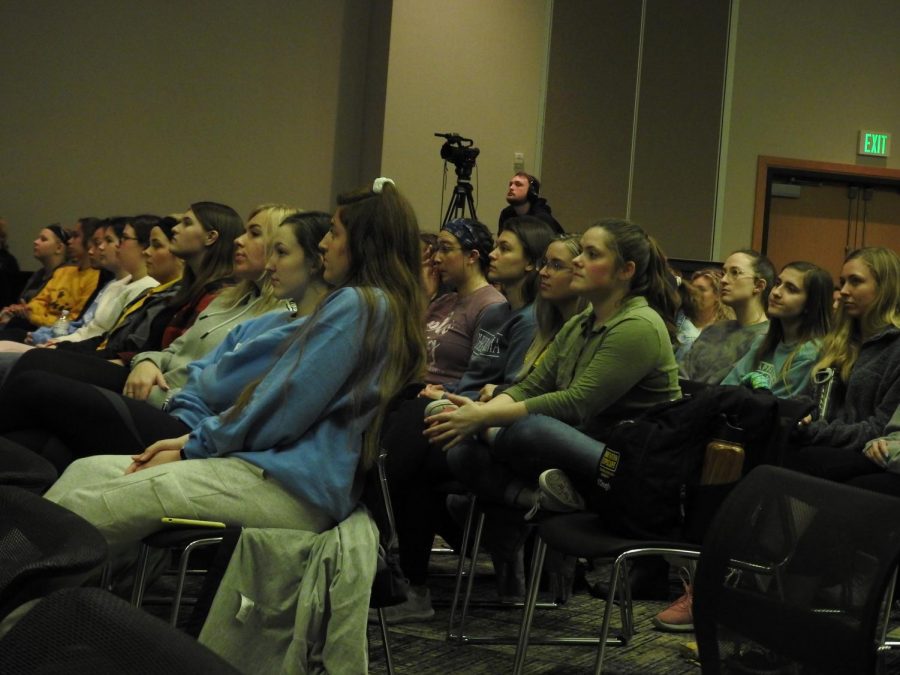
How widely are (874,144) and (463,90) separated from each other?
130 inches

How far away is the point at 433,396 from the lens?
3406 mm

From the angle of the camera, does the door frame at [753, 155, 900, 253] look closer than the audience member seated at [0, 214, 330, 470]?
No

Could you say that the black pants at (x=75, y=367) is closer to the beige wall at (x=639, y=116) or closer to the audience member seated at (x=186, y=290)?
the audience member seated at (x=186, y=290)

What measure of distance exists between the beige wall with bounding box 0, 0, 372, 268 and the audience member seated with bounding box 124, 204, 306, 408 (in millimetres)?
4285

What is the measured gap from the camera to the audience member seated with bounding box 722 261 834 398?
12.6 feet

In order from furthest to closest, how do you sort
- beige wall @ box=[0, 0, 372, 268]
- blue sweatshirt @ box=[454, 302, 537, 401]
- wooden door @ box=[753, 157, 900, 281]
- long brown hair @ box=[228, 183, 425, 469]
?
1. wooden door @ box=[753, 157, 900, 281]
2. beige wall @ box=[0, 0, 372, 268]
3. blue sweatshirt @ box=[454, 302, 537, 401]
4. long brown hair @ box=[228, 183, 425, 469]

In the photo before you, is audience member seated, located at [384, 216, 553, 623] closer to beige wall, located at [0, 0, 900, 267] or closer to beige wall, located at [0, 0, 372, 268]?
beige wall, located at [0, 0, 900, 267]

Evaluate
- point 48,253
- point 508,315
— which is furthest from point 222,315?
point 48,253

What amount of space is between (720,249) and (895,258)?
4.52 m

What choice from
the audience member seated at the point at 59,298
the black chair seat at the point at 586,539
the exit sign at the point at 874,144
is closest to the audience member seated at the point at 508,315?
the black chair seat at the point at 586,539

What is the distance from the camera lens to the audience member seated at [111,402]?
264 cm

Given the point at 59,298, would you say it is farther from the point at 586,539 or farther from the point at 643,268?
the point at 586,539

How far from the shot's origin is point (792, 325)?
398cm

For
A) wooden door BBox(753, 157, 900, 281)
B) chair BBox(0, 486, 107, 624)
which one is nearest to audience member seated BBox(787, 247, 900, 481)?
chair BBox(0, 486, 107, 624)
